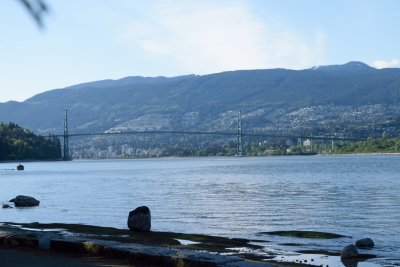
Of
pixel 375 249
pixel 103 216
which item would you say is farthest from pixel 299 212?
pixel 375 249

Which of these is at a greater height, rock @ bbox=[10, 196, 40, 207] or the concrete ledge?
the concrete ledge

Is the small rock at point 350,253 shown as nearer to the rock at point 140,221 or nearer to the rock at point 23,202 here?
the rock at point 140,221

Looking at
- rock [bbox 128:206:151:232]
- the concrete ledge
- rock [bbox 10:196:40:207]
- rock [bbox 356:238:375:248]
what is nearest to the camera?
the concrete ledge

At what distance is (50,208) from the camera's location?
32.8 metres

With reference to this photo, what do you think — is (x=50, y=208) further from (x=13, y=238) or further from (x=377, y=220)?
(x=13, y=238)

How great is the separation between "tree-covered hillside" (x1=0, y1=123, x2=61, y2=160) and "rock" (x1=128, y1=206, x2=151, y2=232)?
11684 centimetres

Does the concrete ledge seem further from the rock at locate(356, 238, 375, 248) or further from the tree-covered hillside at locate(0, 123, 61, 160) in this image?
the tree-covered hillside at locate(0, 123, 61, 160)

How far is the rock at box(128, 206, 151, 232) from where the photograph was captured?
67.3 ft

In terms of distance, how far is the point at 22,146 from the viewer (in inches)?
5468

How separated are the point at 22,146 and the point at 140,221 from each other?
123 meters

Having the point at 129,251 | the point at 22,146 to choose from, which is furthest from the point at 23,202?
the point at 22,146

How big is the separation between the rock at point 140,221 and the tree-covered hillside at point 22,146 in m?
117

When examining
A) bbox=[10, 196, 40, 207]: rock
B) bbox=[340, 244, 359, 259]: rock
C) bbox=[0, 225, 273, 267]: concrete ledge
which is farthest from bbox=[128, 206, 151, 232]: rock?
bbox=[10, 196, 40, 207]: rock

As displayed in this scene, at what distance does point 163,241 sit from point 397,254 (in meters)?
5.70
